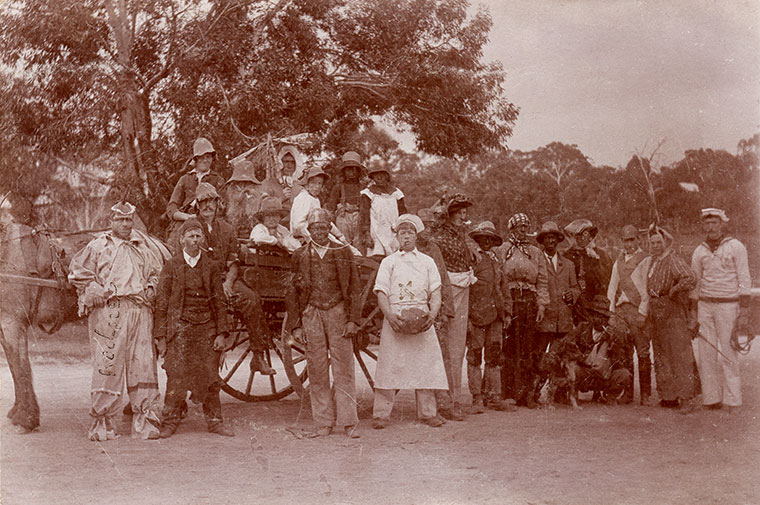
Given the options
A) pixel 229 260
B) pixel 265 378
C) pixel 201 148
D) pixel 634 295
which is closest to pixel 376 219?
pixel 229 260

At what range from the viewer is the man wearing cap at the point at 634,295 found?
26.6 feet

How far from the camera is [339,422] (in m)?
6.46

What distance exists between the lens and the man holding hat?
7867 millimetres

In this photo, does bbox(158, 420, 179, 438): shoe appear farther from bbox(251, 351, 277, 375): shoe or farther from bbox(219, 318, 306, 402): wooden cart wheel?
bbox(251, 351, 277, 375): shoe

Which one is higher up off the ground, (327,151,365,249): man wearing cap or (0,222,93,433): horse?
(327,151,365,249): man wearing cap

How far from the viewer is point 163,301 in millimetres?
6238

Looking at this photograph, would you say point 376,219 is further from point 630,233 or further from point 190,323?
point 630,233

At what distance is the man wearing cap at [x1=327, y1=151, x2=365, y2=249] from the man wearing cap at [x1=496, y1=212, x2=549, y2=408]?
170 centimetres

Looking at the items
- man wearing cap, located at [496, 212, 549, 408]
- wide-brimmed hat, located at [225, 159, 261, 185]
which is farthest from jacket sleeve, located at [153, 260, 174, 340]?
man wearing cap, located at [496, 212, 549, 408]

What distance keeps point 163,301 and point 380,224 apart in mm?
2382

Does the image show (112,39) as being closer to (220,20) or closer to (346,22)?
(220,20)

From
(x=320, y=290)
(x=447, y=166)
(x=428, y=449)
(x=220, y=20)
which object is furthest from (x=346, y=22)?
(x=447, y=166)

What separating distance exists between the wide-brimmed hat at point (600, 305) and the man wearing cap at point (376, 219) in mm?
2550

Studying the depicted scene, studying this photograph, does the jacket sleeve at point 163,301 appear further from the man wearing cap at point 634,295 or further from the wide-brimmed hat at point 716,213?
the wide-brimmed hat at point 716,213
